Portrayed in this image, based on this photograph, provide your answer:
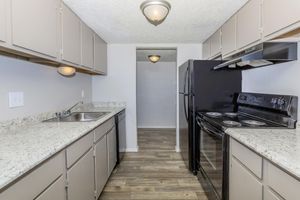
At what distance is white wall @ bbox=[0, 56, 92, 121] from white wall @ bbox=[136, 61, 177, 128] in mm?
3293

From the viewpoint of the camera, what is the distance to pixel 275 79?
6.78 feet

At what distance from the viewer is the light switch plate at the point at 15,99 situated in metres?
1.63

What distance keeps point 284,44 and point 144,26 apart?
1.64 meters

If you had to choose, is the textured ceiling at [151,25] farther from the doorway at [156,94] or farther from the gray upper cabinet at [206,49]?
the doorway at [156,94]

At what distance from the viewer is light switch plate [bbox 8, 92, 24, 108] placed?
1633 mm

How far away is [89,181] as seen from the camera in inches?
72.6

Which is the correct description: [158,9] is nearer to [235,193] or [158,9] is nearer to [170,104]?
[235,193]

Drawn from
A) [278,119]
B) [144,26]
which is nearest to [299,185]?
[278,119]

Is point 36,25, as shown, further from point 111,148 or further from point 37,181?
point 111,148

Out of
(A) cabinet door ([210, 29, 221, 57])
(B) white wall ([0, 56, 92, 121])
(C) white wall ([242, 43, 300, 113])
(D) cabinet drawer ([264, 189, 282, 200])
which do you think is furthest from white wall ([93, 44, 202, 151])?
(D) cabinet drawer ([264, 189, 282, 200])

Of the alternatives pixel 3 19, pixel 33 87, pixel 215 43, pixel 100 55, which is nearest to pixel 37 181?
pixel 3 19

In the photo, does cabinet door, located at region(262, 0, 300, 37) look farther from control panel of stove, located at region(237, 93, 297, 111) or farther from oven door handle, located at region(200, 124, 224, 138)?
oven door handle, located at region(200, 124, 224, 138)

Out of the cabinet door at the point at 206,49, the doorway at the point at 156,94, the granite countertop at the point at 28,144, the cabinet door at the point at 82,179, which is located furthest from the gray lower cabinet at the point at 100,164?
the doorway at the point at 156,94

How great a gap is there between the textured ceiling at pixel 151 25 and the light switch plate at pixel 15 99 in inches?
38.0
